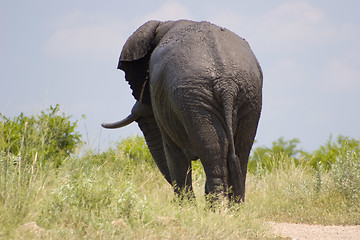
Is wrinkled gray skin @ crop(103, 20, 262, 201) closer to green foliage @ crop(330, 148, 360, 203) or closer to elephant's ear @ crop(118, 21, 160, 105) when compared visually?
elephant's ear @ crop(118, 21, 160, 105)

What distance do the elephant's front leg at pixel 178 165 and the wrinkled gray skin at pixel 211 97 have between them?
451mm

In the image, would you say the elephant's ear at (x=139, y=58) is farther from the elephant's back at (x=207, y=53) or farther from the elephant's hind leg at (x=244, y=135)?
the elephant's hind leg at (x=244, y=135)

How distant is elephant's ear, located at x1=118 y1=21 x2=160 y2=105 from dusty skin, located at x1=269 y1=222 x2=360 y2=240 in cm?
271

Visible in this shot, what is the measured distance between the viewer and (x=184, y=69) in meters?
5.78

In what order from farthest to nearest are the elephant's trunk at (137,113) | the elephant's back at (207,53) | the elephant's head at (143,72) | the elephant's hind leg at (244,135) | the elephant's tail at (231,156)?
the elephant's trunk at (137,113)
the elephant's head at (143,72)
the elephant's hind leg at (244,135)
the elephant's back at (207,53)
the elephant's tail at (231,156)

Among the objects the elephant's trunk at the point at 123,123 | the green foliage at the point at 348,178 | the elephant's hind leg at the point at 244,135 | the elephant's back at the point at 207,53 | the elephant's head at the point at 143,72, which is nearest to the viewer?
the elephant's back at the point at 207,53

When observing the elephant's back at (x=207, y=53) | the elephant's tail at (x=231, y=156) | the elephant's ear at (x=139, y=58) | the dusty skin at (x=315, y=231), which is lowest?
the dusty skin at (x=315, y=231)

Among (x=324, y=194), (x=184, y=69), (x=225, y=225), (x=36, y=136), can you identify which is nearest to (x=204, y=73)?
(x=184, y=69)

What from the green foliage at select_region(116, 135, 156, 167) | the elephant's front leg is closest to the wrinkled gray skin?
the elephant's front leg

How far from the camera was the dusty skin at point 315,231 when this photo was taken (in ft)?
22.6

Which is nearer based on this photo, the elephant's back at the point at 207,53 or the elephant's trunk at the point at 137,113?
the elephant's back at the point at 207,53

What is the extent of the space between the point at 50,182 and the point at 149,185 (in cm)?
496

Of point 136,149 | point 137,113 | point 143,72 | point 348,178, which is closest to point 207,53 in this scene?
point 143,72

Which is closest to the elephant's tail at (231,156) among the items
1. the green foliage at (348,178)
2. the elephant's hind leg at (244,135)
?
the elephant's hind leg at (244,135)
